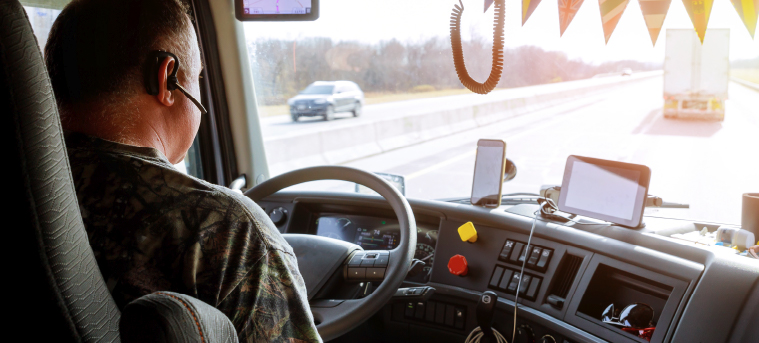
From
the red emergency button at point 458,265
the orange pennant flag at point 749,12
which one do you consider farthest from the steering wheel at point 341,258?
the orange pennant flag at point 749,12

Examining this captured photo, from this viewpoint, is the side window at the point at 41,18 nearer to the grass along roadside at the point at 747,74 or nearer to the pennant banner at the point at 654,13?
the pennant banner at the point at 654,13

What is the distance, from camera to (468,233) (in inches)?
88.1

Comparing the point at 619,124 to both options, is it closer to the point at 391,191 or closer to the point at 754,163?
the point at 754,163

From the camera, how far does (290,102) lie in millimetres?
3602

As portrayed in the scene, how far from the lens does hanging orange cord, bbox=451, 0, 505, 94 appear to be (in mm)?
2021

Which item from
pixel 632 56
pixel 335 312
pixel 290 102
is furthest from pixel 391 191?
pixel 290 102

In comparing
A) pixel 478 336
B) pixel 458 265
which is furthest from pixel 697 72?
pixel 478 336

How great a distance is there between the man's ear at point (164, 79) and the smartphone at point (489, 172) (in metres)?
1.52

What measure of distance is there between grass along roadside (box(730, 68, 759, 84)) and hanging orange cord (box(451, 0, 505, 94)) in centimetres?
87

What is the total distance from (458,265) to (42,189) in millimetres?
1736

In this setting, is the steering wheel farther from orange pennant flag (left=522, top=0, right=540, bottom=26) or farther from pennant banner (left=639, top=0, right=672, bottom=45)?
pennant banner (left=639, top=0, right=672, bottom=45)

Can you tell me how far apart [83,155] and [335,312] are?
1.03 meters

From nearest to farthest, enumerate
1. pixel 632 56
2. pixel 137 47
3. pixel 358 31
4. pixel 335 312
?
pixel 137 47 → pixel 335 312 → pixel 632 56 → pixel 358 31

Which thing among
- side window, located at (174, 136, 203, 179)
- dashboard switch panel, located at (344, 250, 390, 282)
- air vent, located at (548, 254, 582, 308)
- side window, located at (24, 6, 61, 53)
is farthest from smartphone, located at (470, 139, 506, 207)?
side window, located at (24, 6, 61, 53)
